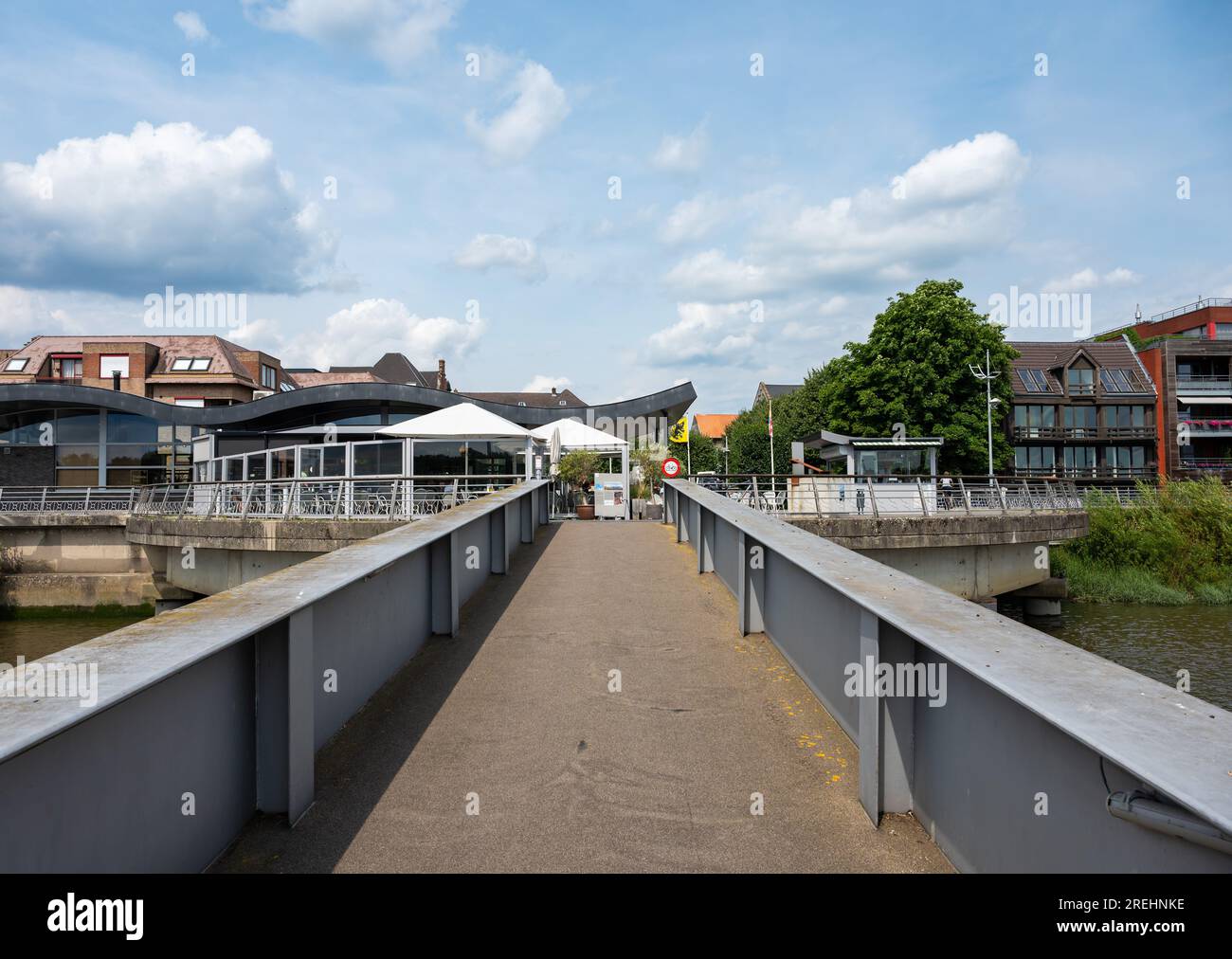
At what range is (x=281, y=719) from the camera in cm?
341

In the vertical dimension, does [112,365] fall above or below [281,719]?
above

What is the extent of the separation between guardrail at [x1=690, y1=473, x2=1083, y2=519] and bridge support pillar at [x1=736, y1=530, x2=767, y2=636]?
10889 millimetres

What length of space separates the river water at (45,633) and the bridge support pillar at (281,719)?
831 inches

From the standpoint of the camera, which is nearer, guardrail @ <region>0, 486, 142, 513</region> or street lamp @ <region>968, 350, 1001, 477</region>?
guardrail @ <region>0, 486, 142, 513</region>

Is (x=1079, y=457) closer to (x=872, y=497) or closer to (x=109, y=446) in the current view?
(x=872, y=497)

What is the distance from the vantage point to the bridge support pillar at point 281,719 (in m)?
3.39

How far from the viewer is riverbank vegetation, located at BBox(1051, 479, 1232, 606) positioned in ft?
90.4

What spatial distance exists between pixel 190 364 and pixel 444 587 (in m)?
61.6

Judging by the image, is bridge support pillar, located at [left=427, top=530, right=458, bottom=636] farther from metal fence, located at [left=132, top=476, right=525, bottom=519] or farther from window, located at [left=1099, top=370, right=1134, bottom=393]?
window, located at [left=1099, top=370, right=1134, bottom=393]

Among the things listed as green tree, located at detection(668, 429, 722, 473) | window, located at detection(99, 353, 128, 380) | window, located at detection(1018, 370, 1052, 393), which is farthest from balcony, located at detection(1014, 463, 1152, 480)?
window, located at detection(99, 353, 128, 380)

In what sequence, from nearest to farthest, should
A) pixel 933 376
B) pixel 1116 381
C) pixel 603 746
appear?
pixel 603 746 < pixel 933 376 < pixel 1116 381

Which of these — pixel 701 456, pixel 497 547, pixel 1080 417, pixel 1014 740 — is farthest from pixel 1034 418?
pixel 1014 740
